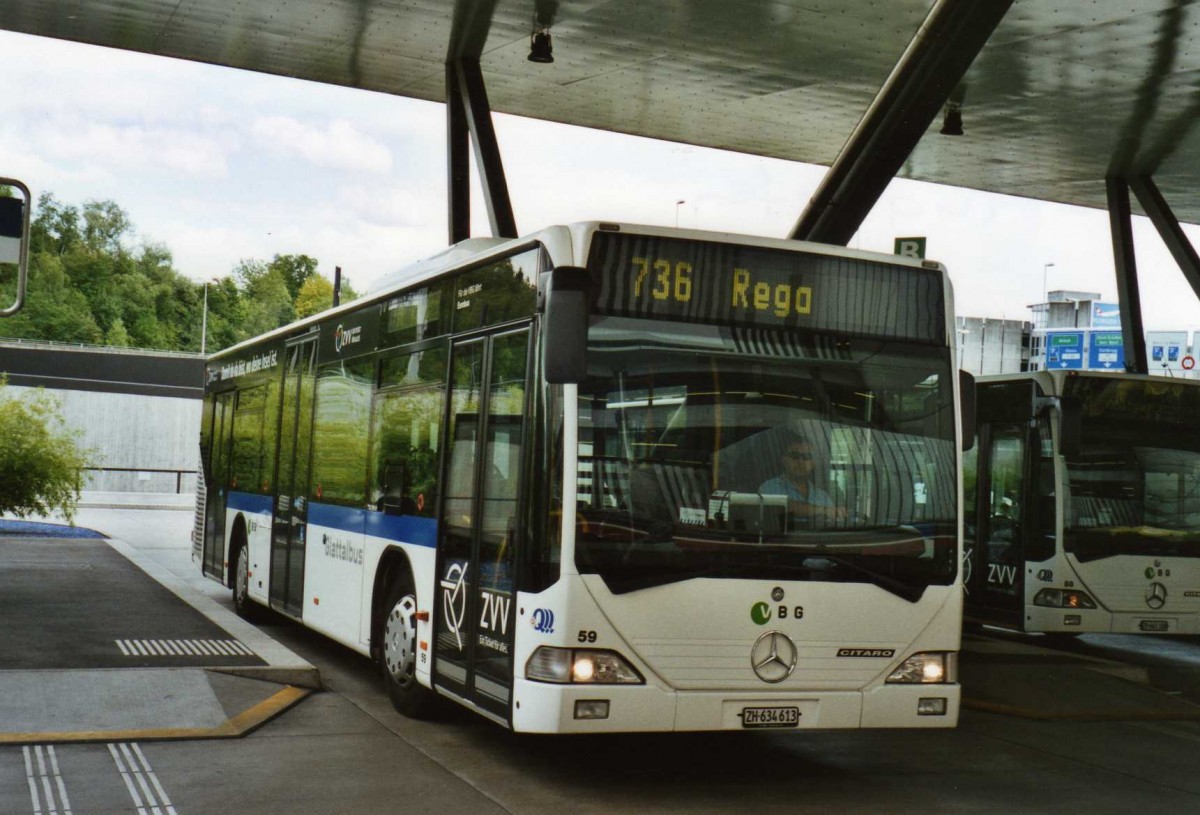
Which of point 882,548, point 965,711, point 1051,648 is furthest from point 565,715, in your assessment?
point 1051,648

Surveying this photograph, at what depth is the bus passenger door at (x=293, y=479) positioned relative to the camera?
12.7m

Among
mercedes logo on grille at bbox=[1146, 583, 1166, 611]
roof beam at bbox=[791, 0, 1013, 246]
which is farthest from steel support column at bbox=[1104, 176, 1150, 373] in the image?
roof beam at bbox=[791, 0, 1013, 246]

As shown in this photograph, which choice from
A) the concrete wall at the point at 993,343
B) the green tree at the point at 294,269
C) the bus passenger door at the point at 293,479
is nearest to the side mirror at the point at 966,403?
the bus passenger door at the point at 293,479

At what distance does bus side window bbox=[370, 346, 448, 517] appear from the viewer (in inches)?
365

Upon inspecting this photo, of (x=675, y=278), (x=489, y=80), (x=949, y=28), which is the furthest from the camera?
(x=489, y=80)

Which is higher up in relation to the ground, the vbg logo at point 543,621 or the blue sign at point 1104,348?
the blue sign at point 1104,348

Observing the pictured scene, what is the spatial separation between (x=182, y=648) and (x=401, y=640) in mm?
2796

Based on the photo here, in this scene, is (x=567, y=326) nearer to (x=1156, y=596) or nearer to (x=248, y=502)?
(x=248, y=502)

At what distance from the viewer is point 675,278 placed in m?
7.69

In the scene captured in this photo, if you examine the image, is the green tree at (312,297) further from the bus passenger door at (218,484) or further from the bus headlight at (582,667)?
the bus headlight at (582,667)

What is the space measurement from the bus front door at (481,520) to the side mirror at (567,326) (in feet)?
2.60

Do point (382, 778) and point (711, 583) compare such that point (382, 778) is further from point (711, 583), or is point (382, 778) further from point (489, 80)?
point (489, 80)

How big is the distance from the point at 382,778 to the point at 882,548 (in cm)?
299

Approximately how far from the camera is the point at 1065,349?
193ft
